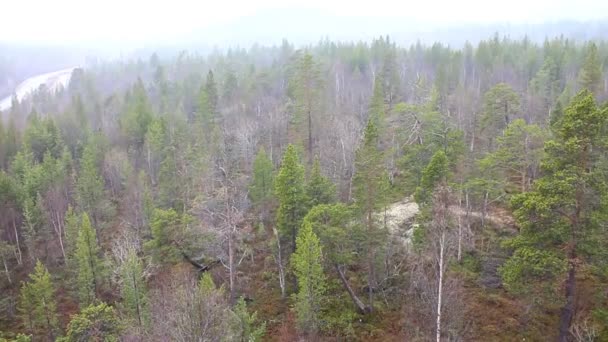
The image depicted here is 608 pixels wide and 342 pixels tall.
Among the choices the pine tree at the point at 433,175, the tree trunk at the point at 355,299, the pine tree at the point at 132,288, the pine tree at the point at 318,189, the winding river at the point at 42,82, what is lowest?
the tree trunk at the point at 355,299

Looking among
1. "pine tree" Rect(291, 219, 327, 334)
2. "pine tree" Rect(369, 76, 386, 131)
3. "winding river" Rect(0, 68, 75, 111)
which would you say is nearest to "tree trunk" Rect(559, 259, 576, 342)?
"pine tree" Rect(291, 219, 327, 334)

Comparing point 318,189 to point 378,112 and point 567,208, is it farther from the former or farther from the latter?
Result: point 378,112

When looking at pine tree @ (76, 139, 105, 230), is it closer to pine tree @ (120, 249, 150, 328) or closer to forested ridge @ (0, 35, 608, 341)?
forested ridge @ (0, 35, 608, 341)

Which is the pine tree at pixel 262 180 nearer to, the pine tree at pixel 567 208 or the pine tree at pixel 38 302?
the pine tree at pixel 38 302

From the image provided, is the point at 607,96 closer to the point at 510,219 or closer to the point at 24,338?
the point at 510,219

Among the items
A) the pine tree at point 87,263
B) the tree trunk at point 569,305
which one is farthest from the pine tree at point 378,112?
the pine tree at point 87,263

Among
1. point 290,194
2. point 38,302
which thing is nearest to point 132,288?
point 38,302
